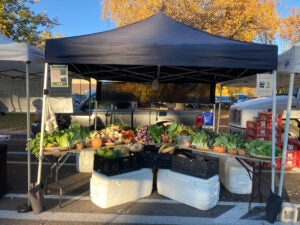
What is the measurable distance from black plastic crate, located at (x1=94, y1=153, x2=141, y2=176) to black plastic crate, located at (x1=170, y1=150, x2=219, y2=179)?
663mm

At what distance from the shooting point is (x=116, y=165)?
15.0 ft

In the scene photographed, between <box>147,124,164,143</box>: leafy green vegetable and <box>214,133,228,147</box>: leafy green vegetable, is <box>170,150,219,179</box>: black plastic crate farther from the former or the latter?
<box>147,124,164,143</box>: leafy green vegetable

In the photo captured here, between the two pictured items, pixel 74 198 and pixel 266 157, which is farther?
pixel 74 198

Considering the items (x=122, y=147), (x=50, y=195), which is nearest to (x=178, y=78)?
(x=122, y=147)

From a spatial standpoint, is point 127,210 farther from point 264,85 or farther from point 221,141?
point 264,85

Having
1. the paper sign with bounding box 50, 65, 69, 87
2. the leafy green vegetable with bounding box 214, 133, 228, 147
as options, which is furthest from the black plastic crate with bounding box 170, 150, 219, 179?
the paper sign with bounding box 50, 65, 69, 87

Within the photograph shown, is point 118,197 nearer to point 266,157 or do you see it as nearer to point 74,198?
point 74,198

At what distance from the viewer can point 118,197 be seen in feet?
15.0

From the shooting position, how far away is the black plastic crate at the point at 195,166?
4523 mm

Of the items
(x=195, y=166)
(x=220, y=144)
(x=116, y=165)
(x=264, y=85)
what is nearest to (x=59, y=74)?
(x=116, y=165)

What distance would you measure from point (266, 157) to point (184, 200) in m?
1.45

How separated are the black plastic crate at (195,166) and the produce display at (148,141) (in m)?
0.30

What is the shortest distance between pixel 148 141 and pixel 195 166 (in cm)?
109

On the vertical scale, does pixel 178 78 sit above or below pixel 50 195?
above
